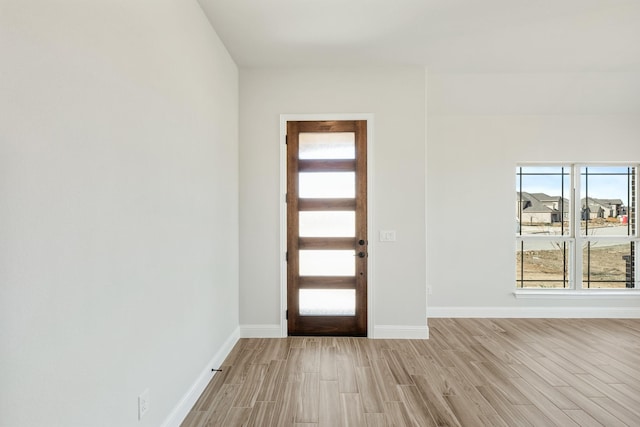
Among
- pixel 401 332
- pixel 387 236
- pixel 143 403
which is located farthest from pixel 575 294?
pixel 143 403

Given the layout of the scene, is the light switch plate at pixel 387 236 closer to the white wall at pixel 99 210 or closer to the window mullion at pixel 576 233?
the white wall at pixel 99 210

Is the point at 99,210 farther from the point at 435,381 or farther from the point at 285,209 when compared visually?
the point at 435,381

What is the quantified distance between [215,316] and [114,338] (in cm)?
139

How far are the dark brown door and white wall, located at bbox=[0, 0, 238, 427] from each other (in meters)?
1.25

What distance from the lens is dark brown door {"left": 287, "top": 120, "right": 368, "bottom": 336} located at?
3.48 meters

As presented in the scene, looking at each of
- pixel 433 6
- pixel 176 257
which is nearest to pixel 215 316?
pixel 176 257

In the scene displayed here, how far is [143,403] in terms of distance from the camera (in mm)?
1642

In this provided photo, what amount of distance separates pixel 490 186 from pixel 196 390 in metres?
4.05

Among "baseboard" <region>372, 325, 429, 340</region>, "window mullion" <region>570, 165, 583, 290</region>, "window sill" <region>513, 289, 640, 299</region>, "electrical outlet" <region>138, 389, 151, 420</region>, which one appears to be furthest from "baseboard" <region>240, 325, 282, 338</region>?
"window mullion" <region>570, 165, 583, 290</region>

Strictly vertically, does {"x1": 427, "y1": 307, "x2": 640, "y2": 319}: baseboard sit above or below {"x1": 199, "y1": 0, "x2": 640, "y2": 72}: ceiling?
below

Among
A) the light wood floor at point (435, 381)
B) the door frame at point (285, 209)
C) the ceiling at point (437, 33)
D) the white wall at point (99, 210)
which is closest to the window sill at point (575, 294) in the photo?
the light wood floor at point (435, 381)

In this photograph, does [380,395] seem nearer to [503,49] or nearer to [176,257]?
[176,257]

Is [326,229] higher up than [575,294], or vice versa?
[326,229]

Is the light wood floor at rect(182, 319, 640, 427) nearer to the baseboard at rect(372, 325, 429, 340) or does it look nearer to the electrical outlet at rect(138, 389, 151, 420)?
the baseboard at rect(372, 325, 429, 340)
